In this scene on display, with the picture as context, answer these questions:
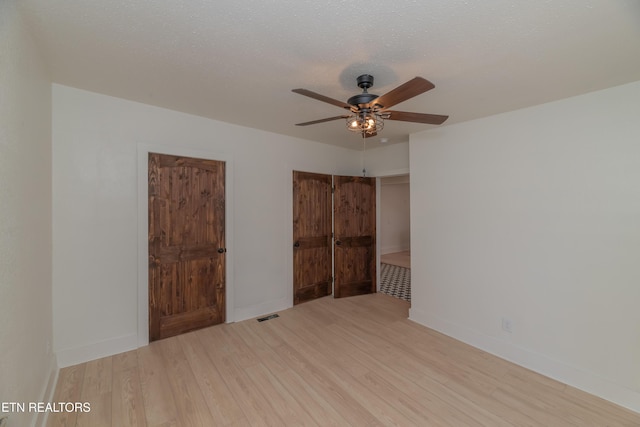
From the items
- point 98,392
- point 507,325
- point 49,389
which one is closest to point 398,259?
point 507,325

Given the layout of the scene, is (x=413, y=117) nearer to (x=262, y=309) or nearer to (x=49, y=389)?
(x=262, y=309)

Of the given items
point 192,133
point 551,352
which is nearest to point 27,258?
point 192,133

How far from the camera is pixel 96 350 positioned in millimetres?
2410

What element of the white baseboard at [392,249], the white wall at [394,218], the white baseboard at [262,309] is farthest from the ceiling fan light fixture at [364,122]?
the white baseboard at [392,249]

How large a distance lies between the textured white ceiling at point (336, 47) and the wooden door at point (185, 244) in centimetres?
85

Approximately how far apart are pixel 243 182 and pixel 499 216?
3.05m

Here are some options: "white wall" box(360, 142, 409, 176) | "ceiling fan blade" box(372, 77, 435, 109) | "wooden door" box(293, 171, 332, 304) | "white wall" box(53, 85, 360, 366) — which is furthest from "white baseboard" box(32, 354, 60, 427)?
"white wall" box(360, 142, 409, 176)

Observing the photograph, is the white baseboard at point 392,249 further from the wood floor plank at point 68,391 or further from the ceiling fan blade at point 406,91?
the wood floor plank at point 68,391

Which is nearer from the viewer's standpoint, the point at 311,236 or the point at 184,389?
the point at 184,389

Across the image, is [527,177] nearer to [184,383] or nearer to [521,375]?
[521,375]

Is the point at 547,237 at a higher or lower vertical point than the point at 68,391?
higher

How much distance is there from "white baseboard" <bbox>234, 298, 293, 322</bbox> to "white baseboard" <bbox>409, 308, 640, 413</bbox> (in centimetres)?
197

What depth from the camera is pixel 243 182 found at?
3346 mm

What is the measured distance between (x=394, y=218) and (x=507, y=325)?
18.1ft
